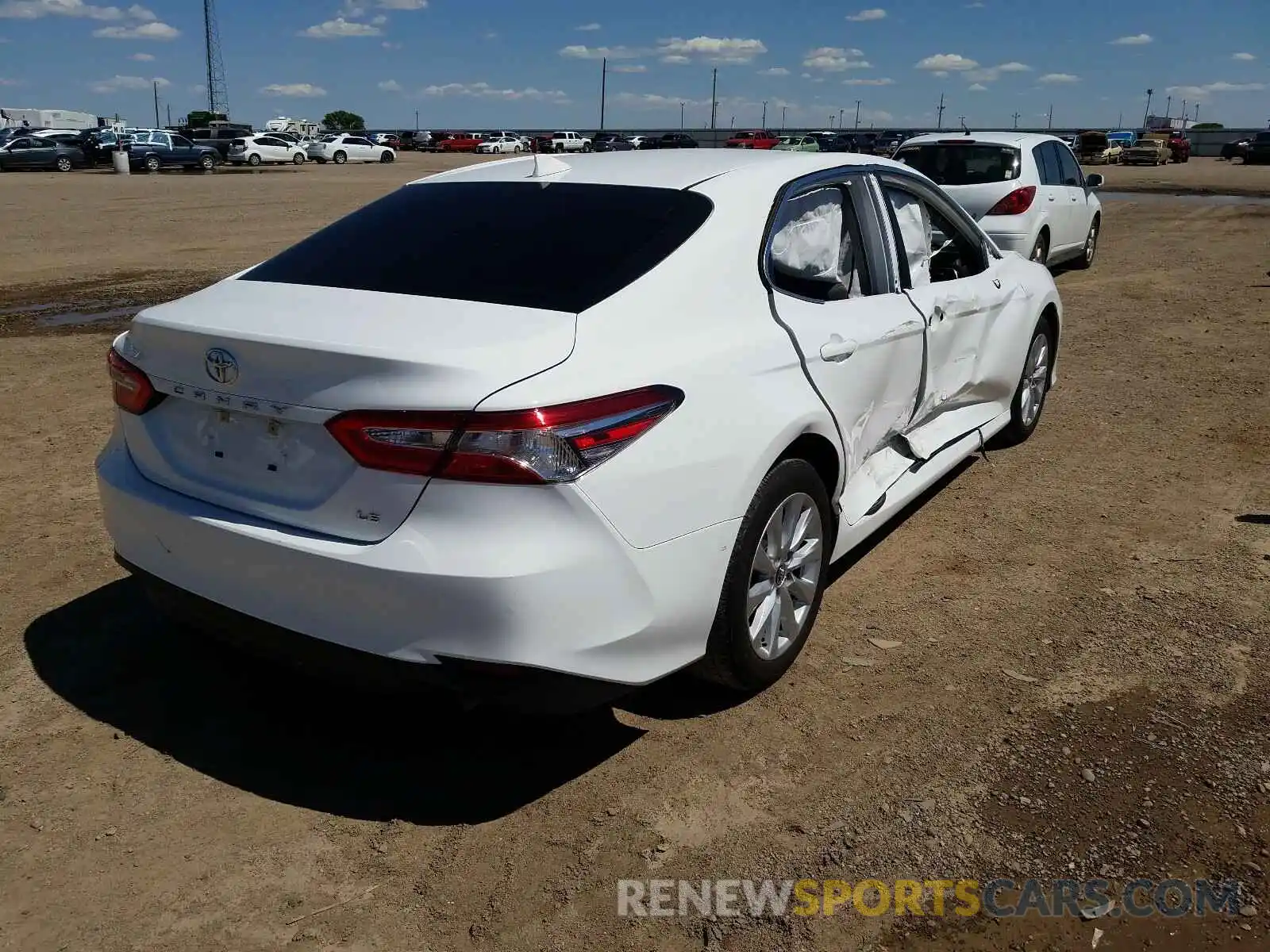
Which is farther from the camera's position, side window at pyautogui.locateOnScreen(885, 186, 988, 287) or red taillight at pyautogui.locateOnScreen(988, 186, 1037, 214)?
red taillight at pyautogui.locateOnScreen(988, 186, 1037, 214)

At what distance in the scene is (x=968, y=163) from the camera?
11.9m

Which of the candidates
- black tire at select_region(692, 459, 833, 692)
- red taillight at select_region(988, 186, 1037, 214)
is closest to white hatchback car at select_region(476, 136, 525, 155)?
red taillight at select_region(988, 186, 1037, 214)

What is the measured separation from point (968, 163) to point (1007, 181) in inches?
19.6

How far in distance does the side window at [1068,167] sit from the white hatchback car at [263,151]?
42.7 m

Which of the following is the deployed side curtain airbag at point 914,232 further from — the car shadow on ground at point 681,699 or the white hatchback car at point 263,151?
the white hatchback car at point 263,151

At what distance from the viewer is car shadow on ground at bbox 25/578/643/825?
9.94 ft

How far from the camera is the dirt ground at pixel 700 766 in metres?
2.59

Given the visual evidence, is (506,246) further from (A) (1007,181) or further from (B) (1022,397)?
(A) (1007,181)

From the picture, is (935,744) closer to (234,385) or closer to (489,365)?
(489,365)

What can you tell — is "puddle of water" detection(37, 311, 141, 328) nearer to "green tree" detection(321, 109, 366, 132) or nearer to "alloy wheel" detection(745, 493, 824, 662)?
"alloy wheel" detection(745, 493, 824, 662)

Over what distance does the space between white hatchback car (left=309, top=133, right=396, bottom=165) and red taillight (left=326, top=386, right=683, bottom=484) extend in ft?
177

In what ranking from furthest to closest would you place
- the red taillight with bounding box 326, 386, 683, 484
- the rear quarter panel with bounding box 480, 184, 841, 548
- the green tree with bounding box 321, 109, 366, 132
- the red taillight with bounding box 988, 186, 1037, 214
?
the green tree with bounding box 321, 109, 366, 132 < the red taillight with bounding box 988, 186, 1037, 214 < the rear quarter panel with bounding box 480, 184, 841, 548 < the red taillight with bounding box 326, 386, 683, 484

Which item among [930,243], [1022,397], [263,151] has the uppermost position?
[263,151]

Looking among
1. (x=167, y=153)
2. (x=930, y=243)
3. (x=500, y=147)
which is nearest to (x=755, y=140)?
(x=500, y=147)
